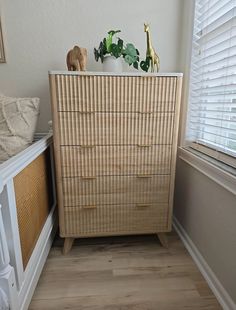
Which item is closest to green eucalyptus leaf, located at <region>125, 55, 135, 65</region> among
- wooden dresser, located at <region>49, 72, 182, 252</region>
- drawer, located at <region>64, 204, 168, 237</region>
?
wooden dresser, located at <region>49, 72, 182, 252</region>

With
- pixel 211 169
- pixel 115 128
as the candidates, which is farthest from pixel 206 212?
pixel 115 128

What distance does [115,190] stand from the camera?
1.29 meters

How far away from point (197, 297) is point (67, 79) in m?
1.29

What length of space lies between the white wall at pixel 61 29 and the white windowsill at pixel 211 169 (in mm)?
762

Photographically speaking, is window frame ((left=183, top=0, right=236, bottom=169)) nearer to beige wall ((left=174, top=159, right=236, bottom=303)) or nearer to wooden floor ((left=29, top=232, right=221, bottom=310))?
beige wall ((left=174, top=159, right=236, bottom=303))

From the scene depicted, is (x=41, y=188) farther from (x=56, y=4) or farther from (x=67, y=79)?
(x=56, y=4)

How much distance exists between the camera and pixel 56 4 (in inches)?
53.3

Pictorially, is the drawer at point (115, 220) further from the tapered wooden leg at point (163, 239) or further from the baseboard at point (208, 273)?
the baseboard at point (208, 273)

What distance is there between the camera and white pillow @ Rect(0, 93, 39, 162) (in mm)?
1134

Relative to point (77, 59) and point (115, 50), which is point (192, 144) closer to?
point (115, 50)

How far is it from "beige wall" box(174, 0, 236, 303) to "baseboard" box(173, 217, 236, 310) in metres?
0.02

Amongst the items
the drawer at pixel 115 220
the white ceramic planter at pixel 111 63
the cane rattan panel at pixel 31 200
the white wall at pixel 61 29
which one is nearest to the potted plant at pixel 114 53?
the white ceramic planter at pixel 111 63

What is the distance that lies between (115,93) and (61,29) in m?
0.66

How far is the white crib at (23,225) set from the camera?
2.41ft
